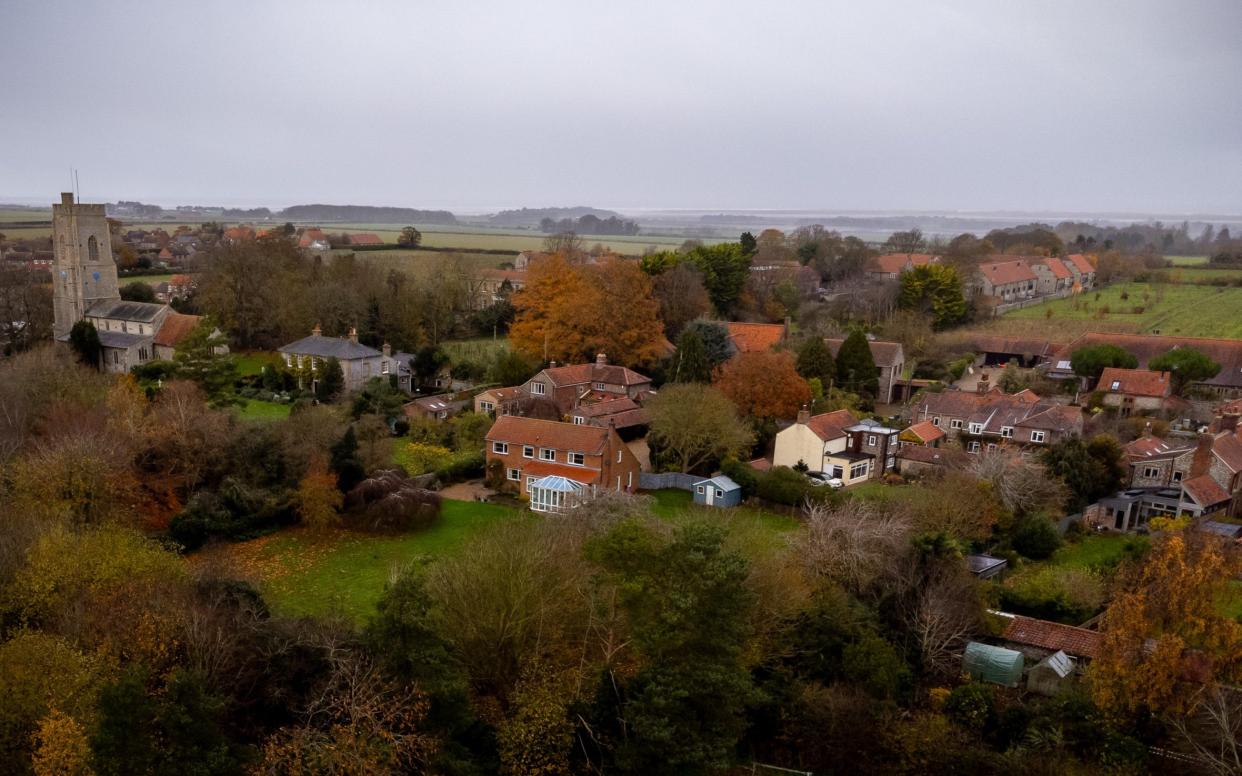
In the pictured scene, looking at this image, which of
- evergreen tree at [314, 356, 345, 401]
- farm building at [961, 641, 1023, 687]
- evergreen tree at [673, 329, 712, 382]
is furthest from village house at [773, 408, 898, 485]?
evergreen tree at [314, 356, 345, 401]

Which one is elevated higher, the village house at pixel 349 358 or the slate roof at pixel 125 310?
the slate roof at pixel 125 310

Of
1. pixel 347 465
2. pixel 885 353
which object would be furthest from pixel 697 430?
pixel 885 353

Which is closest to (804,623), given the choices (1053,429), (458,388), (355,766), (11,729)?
(355,766)

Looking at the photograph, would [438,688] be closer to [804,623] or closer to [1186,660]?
[804,623]

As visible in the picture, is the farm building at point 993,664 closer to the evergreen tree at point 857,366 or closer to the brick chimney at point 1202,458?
the brick chimney at point 1202,458

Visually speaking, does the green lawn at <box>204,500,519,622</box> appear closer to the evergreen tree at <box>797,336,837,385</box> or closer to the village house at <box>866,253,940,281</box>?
the evergreen tree at <box>797,336,837,385</box>

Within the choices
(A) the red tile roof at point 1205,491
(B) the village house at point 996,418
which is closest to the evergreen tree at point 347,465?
(B) the village house at point 996,418
